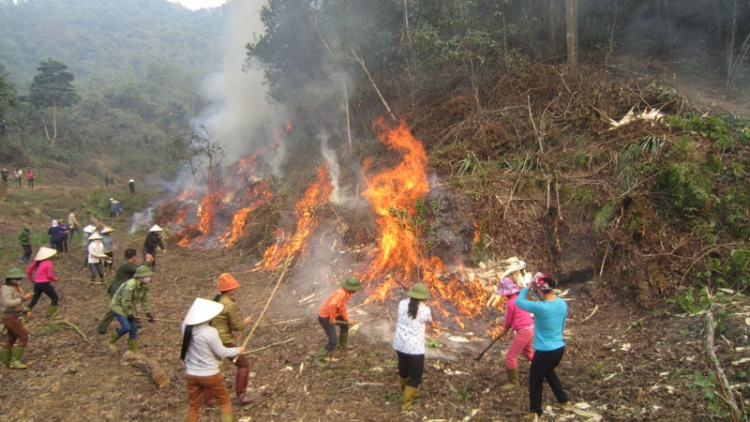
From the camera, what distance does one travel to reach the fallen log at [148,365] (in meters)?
6.47

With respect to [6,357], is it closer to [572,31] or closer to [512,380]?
[512,380]

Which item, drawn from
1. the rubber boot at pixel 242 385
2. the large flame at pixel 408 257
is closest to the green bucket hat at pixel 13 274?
the rubber boot at pixel 242 385

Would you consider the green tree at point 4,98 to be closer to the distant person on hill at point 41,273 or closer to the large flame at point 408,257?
the distant person on hill at point 41,273

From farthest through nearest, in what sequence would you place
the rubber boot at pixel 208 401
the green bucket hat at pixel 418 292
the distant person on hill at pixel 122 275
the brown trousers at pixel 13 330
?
A: the distant person on hill at pixel 122 275 → the brown trousers at pixel 13 330 → the rubber boot at pixel 208 401 → the green bucket hat at pixel 418 292

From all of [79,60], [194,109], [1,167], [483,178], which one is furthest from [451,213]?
[79,60]

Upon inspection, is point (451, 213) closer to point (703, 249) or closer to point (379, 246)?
point (379, 246)

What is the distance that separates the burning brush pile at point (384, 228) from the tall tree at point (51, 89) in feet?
88.3

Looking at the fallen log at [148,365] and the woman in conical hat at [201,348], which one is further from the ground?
the woman in conical hat at [201,348]

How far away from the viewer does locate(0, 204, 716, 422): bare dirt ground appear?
5555mm

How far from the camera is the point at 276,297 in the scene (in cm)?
1097

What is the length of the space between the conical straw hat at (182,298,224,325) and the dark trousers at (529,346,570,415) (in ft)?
12.1

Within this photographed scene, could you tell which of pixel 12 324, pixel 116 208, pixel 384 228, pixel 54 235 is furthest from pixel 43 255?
pixel 116 208

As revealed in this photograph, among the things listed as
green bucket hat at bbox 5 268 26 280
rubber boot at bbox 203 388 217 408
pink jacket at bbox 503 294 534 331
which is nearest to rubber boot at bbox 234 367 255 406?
rubber boot at bbox 203 388 217 408

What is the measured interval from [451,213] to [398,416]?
5312 mm
